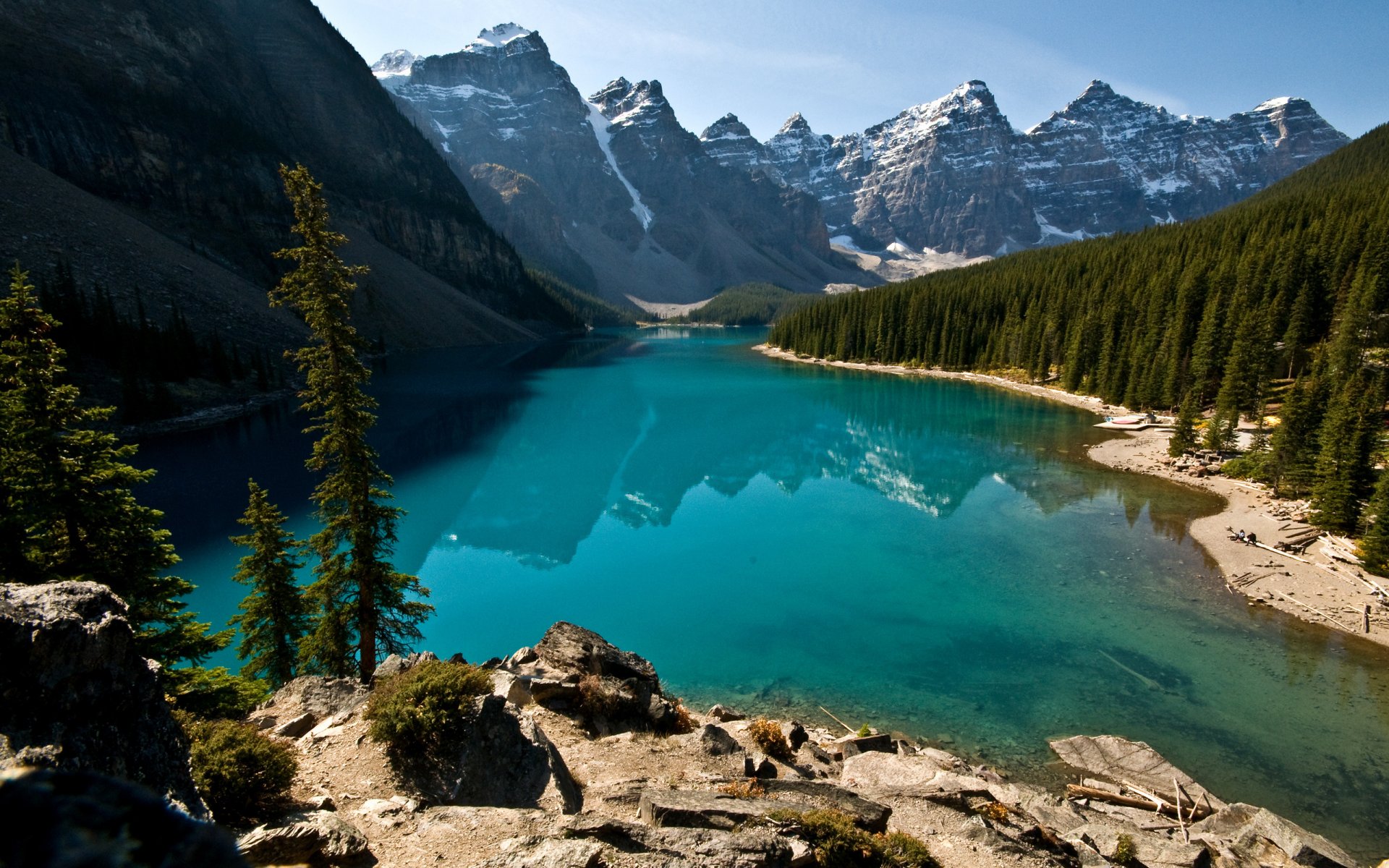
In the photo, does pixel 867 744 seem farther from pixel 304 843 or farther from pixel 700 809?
pixel 304 843

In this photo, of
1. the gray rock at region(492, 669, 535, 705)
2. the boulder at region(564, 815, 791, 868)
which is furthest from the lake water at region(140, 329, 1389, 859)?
the boulder at region(564, 815, 791, 868)

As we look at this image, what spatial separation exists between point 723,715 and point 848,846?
8.82 metres

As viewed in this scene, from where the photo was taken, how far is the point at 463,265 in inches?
7131

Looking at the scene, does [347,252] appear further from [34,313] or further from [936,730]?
[936,730]

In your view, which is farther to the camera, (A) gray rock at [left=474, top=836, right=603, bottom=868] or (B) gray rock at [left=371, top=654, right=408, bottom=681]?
(B) gray rock at [left=371, top=654, right=408, bottom=681]

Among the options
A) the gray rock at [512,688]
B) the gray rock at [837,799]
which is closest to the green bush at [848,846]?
the gray rock at [837,799]

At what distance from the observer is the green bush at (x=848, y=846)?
8.00 metres

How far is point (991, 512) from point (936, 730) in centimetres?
2211

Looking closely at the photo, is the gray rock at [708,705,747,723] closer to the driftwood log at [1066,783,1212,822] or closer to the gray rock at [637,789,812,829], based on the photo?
the gray rock at [637,789,812,829]

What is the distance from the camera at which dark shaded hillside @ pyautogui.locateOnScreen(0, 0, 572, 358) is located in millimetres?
→ 94750

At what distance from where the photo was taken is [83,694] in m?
5.39

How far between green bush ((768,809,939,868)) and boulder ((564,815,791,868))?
557 millimetres

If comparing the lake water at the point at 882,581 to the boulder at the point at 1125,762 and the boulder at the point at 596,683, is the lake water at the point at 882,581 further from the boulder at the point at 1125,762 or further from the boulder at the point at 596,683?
the boulder at the point at 596,683

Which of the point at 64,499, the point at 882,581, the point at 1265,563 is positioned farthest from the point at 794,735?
the point at 1265,563
